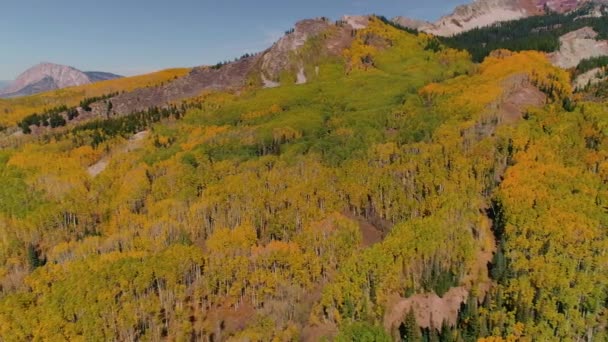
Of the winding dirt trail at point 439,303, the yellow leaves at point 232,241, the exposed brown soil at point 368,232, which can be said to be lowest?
the winding dirt trail at point 439,303

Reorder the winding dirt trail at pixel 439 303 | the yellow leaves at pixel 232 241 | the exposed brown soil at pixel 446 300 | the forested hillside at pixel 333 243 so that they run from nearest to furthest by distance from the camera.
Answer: the forested hillside at pixel 333 243 < the winding dirt trail at pixel 439 303 < the exposed brown soil at pixel 446 300 < the yellow leaves at pixel 232 241

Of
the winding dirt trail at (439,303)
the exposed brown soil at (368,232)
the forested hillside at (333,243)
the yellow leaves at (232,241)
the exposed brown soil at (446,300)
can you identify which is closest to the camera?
the forested hillside at (333,243)

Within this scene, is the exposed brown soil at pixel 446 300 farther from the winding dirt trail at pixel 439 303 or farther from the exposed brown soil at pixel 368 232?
the exposed brown soil at pixel 368 232

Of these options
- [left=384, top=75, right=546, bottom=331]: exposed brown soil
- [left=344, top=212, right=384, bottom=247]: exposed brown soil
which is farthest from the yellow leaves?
[left=384, top=75, right=546, bottom=331]: exposed brown soil

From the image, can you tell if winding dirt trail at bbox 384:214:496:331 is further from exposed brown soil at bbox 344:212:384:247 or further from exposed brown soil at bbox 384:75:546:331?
exposed brown soil at bbox 344:212:384:247

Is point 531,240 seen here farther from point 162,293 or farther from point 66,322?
point 66,322

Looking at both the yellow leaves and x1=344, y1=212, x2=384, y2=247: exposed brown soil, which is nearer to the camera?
the yellow leaves

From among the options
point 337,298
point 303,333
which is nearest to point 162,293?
point 303,333

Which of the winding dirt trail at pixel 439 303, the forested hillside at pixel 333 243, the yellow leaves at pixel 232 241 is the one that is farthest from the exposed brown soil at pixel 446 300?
the yellow leaves at pixel 232 241

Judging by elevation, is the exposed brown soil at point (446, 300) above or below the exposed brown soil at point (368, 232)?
below
